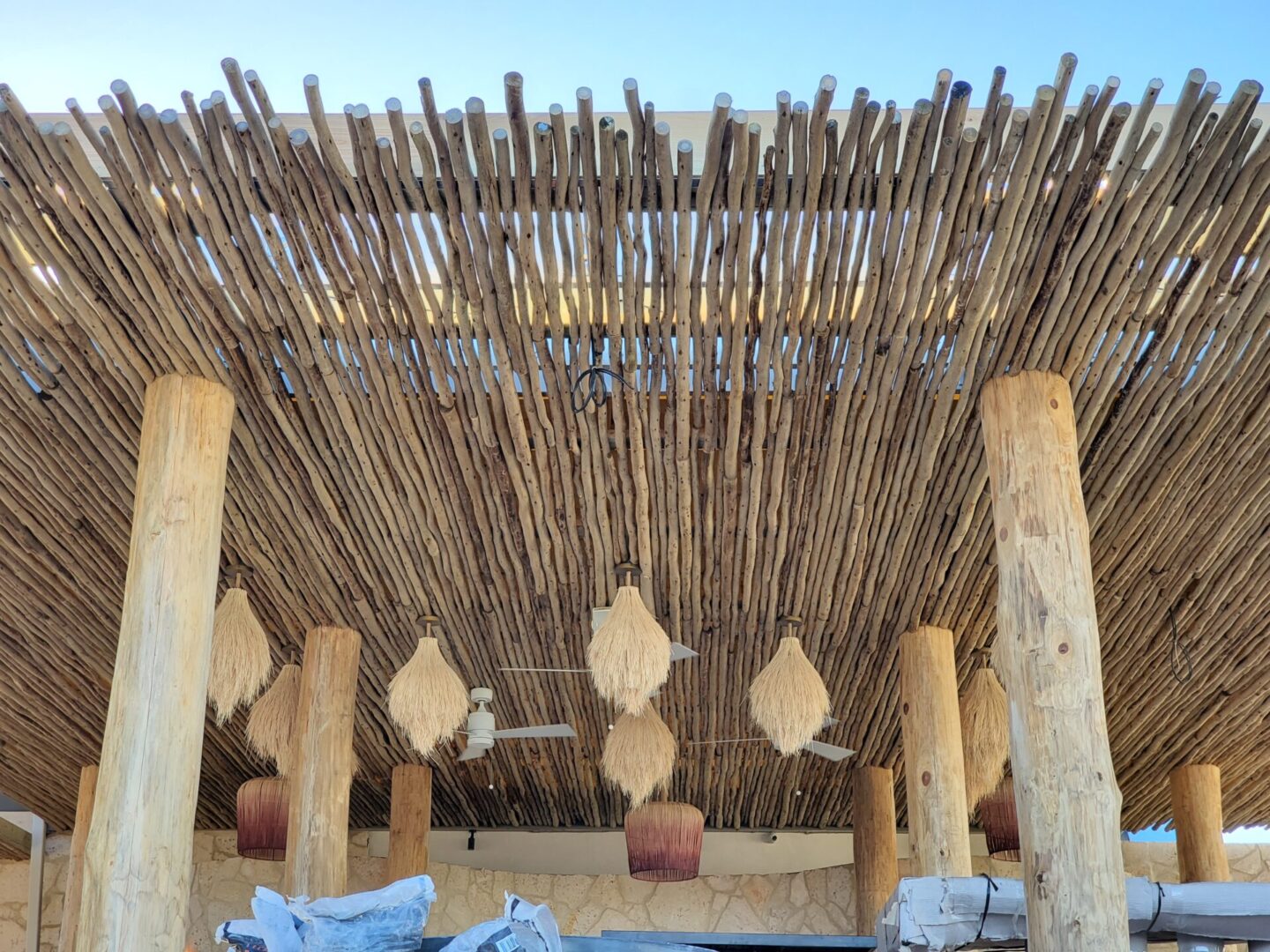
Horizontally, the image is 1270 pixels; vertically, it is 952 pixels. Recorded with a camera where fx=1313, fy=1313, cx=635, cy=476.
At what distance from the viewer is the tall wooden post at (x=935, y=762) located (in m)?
5.13

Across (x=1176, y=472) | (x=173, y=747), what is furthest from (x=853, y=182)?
(x=173, y=747)

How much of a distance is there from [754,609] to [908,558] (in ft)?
2.54

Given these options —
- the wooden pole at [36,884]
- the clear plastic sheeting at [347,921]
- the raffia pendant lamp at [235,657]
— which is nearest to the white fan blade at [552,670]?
the raffia pendant lamp at [235,657]

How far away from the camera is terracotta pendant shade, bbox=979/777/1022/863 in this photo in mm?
6453

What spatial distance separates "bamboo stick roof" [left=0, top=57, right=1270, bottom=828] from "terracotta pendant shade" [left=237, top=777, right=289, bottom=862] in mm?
736

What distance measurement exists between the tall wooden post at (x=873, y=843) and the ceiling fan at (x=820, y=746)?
29 centimetres

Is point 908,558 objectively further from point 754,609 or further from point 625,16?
point 625,16

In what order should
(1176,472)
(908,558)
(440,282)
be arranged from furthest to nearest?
(908,558) → (1176,472) → (440,282)

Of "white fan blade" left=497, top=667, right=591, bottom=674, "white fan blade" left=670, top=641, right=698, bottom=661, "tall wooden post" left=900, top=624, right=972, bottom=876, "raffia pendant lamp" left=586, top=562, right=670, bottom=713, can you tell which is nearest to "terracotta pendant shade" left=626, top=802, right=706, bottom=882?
"white fan blade" left=497, top=667, right=591, bottom=674

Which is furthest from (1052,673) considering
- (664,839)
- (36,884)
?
(36,884)

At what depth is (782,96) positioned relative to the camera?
2902 mm

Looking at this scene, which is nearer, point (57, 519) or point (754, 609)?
point (57, 519)

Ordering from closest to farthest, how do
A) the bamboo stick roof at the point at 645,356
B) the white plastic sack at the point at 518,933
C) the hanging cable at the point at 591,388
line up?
the white plastic sack at the point at 518,933 → the bamboo stick roof at the point at 645,356 → the hanging cable at the point at 591,388

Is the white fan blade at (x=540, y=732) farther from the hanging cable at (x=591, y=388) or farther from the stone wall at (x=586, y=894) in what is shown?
the hanging cable at (x=591, y=388)
